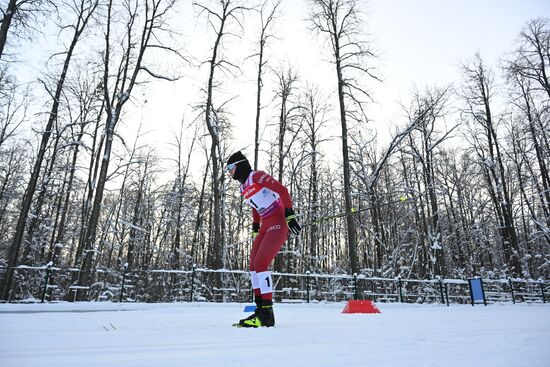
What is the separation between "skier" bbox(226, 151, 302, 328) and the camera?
12.6 feet

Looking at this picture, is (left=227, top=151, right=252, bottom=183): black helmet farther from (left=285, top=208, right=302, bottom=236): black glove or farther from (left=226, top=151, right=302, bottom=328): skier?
(left=285, top=208, right=302, bottom=236): black glove

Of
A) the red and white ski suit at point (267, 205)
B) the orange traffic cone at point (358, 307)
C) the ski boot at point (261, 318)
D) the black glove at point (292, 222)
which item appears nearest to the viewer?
the ski boot at point (261, 318)

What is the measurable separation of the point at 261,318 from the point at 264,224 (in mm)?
1085

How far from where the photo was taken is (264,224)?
4.18m

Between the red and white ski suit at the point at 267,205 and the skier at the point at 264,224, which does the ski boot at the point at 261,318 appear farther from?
the red and white ski suit at the point at 267,205

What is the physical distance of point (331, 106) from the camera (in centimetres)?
2202

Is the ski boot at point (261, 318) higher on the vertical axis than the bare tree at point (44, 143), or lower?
lower

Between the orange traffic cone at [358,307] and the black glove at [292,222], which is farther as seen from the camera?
the orange traffic cone at [358,307]

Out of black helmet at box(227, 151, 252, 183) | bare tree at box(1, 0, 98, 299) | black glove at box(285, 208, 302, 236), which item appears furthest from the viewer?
bare tree at box(1, 0, 98, 299)

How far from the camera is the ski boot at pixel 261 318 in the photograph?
363 cm

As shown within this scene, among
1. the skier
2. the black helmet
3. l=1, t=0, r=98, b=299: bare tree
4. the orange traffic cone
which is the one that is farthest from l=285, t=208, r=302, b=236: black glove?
l=1, t=0, r=98, b=299: bare tree

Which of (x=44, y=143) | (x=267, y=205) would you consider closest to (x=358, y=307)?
(x=267, y=205)

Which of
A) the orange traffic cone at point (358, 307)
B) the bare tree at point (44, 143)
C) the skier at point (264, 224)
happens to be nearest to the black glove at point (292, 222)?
the skier at point (264, 224)

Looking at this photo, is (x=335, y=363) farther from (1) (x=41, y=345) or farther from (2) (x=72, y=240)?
(2) (x=72, y=240)
